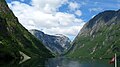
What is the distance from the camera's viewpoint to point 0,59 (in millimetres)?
187000

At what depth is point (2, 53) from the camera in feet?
648

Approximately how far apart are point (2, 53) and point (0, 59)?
428 inches
